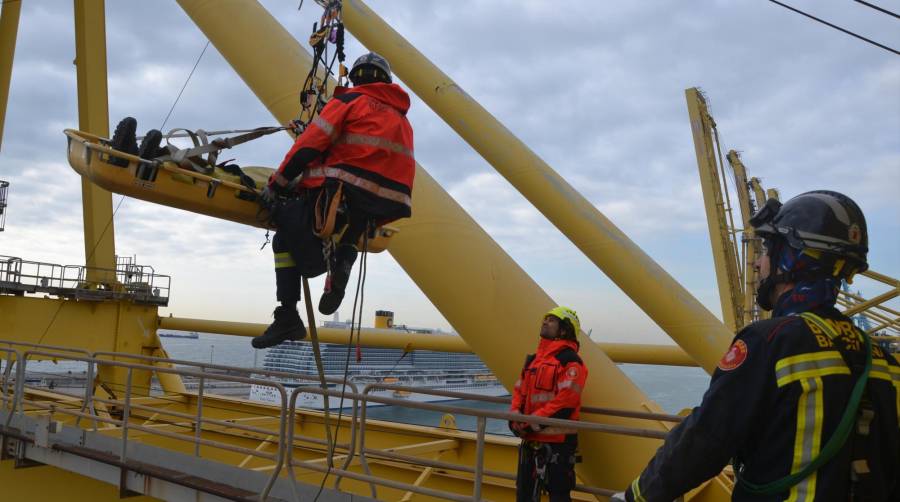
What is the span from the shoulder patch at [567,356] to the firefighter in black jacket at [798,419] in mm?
2408

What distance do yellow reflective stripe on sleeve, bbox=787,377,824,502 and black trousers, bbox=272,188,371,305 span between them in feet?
8.99

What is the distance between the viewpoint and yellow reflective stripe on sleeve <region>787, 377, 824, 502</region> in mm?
1817

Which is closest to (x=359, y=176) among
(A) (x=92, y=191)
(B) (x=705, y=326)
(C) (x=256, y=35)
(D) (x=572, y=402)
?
(D) (x=572, y=402)

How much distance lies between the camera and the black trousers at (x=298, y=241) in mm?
4125

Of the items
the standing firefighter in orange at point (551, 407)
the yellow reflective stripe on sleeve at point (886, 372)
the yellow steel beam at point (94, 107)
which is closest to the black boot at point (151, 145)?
the standing firefighter in orange at point (551, 407)

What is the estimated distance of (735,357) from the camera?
6.31 feet

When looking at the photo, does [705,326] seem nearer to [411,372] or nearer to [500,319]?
[500,319]

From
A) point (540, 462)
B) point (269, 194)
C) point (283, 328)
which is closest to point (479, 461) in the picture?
point (540, 462)

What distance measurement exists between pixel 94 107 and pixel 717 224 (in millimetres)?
23186

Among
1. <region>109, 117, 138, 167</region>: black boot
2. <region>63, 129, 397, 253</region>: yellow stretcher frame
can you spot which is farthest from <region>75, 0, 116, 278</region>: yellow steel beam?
<region>109, 117, 138, 167</region>: black boot

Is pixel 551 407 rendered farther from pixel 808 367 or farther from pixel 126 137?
pixel 126 137

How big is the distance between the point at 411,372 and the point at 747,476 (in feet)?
176

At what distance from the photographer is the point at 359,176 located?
3.90m

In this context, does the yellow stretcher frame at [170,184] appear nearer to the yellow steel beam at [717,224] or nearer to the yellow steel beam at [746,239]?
the yellow steel beam at [746,239]
